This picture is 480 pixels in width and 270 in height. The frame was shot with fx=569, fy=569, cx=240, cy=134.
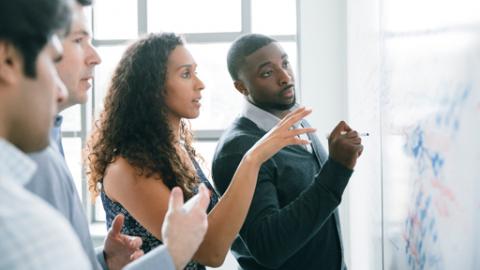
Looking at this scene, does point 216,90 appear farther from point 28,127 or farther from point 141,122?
point 28,127

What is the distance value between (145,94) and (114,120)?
0.31 feet

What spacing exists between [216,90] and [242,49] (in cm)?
239

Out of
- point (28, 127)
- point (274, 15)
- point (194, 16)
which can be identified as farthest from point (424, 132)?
point (194, 16)

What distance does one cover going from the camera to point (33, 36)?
517 mm

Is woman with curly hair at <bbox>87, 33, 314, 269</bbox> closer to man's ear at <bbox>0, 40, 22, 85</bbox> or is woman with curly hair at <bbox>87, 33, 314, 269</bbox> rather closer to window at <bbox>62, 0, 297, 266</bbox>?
man's ear at <bbox>0, 40, 22, 85</bbox>

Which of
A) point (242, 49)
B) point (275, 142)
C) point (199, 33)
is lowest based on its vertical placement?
point (275, 142)

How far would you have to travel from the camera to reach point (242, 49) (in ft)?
4.98

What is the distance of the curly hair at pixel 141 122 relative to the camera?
4.11 ft

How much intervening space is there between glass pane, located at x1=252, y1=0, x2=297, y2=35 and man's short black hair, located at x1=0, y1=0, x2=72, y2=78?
329 centimetres

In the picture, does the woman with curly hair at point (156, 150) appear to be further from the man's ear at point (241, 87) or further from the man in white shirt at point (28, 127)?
the man in white shirt at point (28, 127)

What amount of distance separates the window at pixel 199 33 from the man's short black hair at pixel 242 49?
219 cm

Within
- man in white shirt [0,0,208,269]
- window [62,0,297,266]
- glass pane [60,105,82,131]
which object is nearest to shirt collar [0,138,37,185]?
man in white shirt [0,0,208,269]

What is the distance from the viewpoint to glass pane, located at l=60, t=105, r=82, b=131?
3799 mm

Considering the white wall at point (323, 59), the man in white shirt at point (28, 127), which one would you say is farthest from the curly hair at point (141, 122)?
the white wall at point (323, 59)
